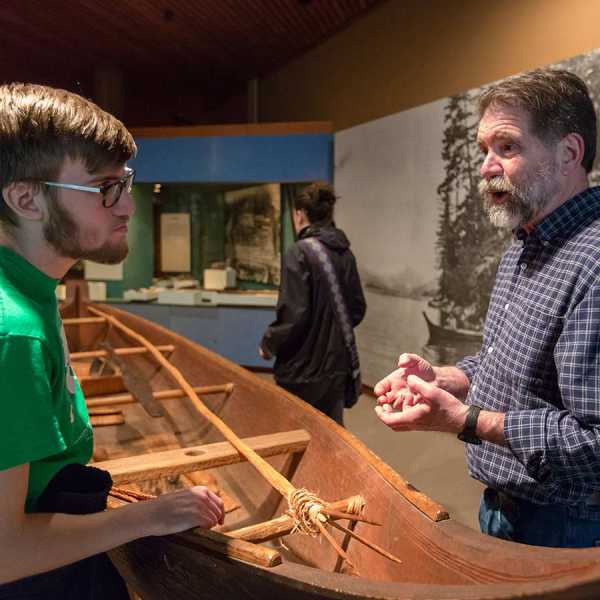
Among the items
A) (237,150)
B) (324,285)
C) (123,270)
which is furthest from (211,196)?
(324,285)

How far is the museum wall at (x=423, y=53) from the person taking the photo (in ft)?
15.4

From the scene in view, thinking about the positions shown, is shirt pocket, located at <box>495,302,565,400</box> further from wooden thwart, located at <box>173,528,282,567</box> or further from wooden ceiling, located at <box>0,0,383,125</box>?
wooden ceiling, located at <box>0,0,383,125</box>

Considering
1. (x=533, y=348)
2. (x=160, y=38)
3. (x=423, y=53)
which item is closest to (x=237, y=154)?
(x=160, y=38)

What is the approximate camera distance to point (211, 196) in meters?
7.88

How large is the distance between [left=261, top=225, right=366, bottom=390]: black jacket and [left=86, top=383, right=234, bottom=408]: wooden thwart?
0.37m

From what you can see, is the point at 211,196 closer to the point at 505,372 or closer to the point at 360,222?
the point at 360,222

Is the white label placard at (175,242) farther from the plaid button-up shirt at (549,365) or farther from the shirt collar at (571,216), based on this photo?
the shirt collar at (571,216)

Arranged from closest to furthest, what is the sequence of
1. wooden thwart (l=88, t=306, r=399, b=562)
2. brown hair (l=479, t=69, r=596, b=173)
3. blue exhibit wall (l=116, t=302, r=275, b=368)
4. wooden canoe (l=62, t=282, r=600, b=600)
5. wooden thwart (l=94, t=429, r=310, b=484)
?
wooden canoe (l=62, t=282, r=600, b=600), brown hair (l=479, t=69, r=596, b=173), wooden thwart (l=88, t=306, r=399, b=562), wooden thwart (l=94, t=429, r=310, b=484), blue exhibit wall (l=116, t=302, r=275, b=368)

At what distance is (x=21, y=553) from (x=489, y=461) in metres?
1.14

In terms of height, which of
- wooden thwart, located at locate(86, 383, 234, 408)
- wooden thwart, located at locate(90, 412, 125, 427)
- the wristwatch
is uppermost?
the wristwatch

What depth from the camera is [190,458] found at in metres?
2.12

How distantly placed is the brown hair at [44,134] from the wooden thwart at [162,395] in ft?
6.89

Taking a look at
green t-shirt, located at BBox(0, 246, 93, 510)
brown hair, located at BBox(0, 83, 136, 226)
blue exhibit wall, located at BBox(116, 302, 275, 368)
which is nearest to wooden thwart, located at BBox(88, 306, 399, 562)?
green t-shirt, located at BBox(0, 246, 93, 510)

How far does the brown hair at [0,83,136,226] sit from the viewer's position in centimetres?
115
